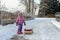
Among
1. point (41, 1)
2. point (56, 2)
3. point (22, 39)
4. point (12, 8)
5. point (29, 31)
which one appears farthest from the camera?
point (41, 1)

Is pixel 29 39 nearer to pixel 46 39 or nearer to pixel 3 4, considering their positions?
pixel 46 39

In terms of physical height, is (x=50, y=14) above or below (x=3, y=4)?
below

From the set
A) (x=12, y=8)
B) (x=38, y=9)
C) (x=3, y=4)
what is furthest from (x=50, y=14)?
(x=3, y=4)

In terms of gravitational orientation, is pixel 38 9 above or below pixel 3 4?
below

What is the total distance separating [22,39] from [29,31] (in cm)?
254

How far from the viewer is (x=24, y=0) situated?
120 feet

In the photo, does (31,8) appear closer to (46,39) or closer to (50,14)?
(50,14)

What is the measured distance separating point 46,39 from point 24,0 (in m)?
28.4

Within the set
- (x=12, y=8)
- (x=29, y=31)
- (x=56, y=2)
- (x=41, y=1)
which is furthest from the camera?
(x=41, y=1)

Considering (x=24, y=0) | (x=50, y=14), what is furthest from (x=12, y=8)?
(x=50, y=14)

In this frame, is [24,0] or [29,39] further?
[24,0]

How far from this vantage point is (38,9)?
40812 mm

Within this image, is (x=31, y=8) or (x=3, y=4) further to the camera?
(x=31, y=8)

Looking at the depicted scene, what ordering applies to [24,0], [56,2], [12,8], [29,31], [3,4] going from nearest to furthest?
1. [29,31]
2. [3,4]
3. [12,8]
4. [24,0]
5. [56,2]
